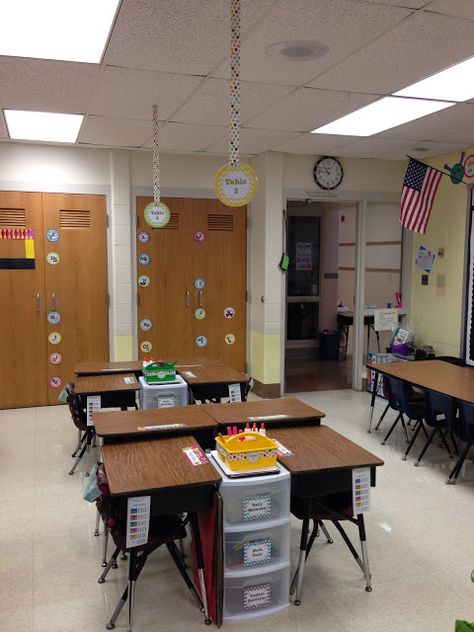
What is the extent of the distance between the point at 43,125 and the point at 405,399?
4.41 m

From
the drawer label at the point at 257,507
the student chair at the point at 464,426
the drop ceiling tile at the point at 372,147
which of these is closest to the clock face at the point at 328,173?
the drop ceiling tile at the point at 372,147

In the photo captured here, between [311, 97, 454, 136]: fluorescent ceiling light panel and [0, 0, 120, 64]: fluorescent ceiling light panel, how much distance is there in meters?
2.41

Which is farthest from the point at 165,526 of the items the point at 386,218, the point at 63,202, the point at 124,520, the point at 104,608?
the point at 386,218

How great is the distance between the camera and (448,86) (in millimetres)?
4180

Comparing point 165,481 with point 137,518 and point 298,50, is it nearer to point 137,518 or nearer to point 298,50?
point 137,518

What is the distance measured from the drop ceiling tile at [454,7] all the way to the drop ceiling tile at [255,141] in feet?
9.42

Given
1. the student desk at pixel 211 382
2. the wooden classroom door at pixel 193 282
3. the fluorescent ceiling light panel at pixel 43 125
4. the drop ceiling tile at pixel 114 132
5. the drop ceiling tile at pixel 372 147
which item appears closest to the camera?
the student desk at pixel 211 382

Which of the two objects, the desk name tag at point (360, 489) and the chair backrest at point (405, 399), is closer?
the desk name tag at point (360, 489)

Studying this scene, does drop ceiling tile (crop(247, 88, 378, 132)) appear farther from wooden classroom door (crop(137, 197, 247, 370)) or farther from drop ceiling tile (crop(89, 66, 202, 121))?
wooden classroom door (crop(137, 197, 247, 370))

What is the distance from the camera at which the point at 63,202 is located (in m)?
6.74

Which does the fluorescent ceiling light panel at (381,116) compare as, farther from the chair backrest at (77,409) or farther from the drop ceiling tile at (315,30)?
the chair backrest at (77,409)

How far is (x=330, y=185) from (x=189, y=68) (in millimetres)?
3838

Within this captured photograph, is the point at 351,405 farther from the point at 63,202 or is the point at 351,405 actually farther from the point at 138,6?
the point at 138,6

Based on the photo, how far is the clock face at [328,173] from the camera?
283 inches
